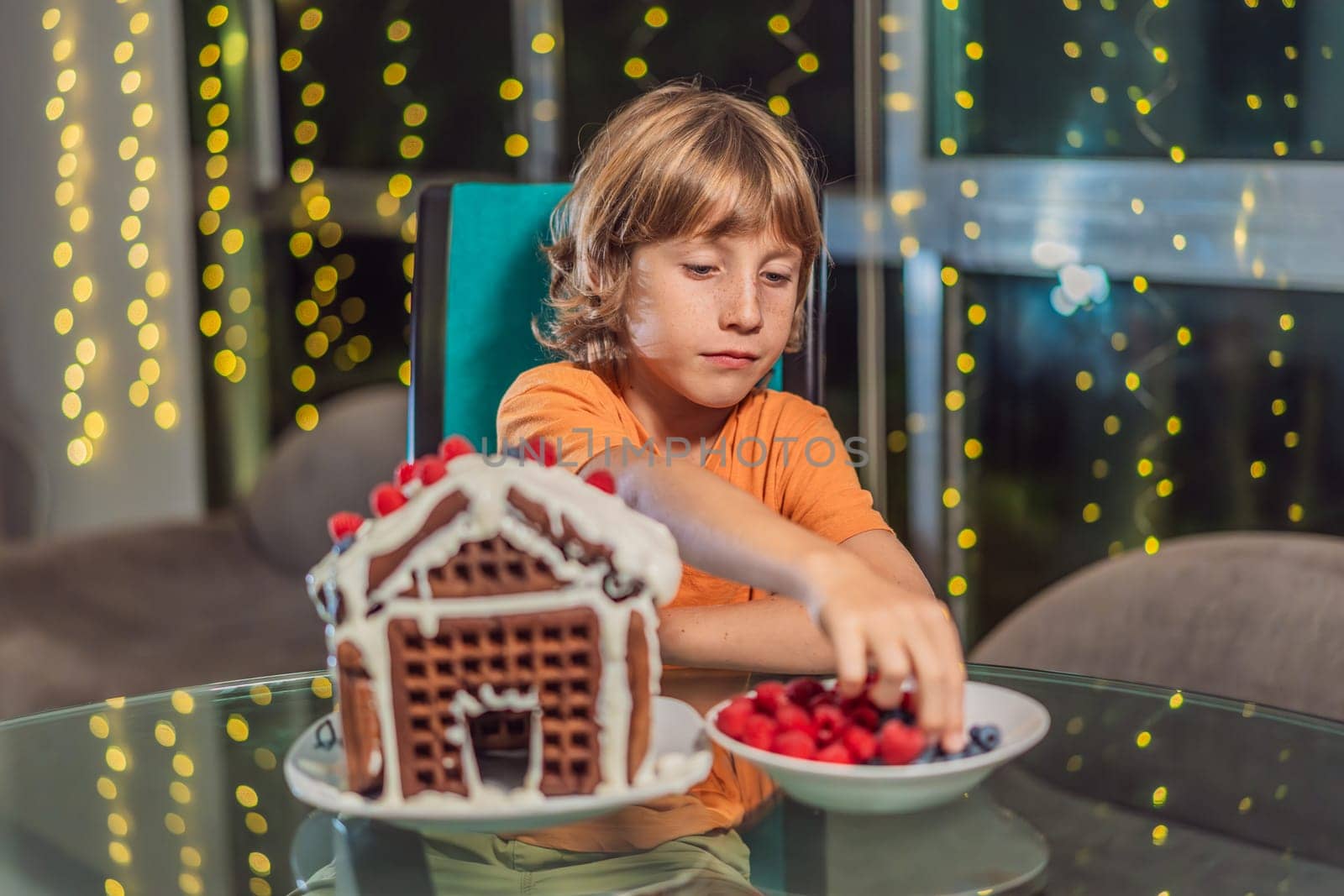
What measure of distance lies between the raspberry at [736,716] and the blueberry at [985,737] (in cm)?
12

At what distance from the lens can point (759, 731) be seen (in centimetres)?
79

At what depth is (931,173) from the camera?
2.23 meters

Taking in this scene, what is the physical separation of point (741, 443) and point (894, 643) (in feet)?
1.49

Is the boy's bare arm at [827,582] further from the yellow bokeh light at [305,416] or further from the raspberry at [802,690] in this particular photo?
the yellow bokeh light at [305,416]

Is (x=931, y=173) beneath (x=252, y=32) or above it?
beneath

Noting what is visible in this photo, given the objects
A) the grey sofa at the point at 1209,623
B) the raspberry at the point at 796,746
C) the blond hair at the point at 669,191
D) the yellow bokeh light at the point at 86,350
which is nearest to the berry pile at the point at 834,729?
the raspberry at the point at 796,746

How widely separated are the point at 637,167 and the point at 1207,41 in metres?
1.14

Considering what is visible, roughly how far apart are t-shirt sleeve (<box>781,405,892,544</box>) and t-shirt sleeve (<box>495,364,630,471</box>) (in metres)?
0.15

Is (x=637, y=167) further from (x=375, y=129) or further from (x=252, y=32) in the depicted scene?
(x=252, y=32)

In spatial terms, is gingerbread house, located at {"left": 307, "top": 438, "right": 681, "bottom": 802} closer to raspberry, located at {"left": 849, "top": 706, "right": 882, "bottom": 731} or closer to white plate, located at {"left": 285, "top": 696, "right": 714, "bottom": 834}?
white plate, located at {"left": 285, "top": 696, "right": 714, "bottom": 834}

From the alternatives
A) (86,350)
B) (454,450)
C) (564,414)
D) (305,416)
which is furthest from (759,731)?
(305,416)

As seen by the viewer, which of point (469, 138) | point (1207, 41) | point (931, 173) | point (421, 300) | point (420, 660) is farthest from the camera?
point (469, 138)

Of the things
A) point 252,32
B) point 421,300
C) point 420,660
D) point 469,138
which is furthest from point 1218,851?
point 252,32

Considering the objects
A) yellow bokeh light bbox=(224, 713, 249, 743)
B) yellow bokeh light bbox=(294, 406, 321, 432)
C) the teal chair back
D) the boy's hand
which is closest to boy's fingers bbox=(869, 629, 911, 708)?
the boy's hand
